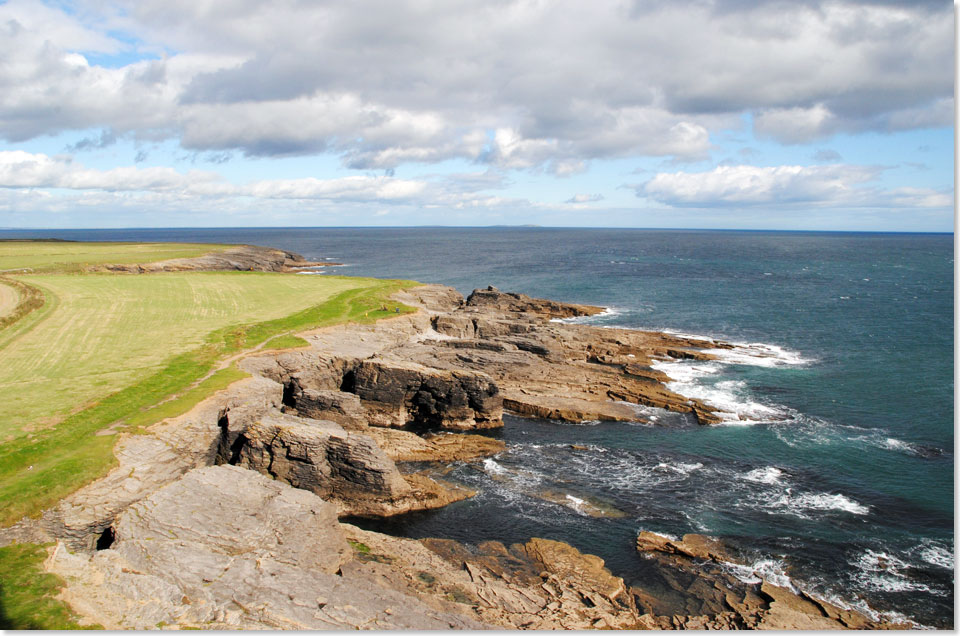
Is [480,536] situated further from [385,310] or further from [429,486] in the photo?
[385,310]

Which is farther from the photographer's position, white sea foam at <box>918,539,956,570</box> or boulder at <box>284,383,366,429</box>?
boulder at <box>284,383,366,429</box>

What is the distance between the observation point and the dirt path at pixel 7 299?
42844mm

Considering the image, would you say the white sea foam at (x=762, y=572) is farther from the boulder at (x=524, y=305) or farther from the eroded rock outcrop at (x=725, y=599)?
the boulder at (x=524, y=305)

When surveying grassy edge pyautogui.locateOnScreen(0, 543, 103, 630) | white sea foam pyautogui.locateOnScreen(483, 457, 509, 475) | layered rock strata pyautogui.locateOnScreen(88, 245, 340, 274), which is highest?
layered rock strata pyautogui.locateOnScreen(88, 245, 340, 274)

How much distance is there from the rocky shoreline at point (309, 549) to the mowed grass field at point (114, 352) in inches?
57.0

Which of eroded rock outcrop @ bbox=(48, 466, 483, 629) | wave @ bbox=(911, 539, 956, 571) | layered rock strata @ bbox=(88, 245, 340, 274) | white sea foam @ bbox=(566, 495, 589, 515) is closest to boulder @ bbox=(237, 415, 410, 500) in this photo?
eroded rock outcrop @ bbox=(48, 466, 483, 629)

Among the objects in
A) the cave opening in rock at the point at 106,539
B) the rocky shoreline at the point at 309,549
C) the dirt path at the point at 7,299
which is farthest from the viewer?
the dirt path at the point at 7,299

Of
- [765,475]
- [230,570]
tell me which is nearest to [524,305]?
[765,475]

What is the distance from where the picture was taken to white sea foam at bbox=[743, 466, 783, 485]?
2899 cm

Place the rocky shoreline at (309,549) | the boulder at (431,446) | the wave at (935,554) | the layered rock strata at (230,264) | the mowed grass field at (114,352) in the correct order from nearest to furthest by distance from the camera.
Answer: the rocky shoreline at (309,549) < the mowed grass field at (114,352) < the wave at (935,554) < the boulder at (431,446) < the layered rock strata at (230,264)

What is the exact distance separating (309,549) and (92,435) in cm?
1203

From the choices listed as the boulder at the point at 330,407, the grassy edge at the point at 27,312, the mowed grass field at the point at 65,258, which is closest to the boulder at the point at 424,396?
the boulder at the point at 330,407

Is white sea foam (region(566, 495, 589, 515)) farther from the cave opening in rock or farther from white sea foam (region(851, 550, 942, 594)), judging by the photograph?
the cave opening in rock

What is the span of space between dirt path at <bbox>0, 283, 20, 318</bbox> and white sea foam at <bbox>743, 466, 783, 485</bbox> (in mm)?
52380
